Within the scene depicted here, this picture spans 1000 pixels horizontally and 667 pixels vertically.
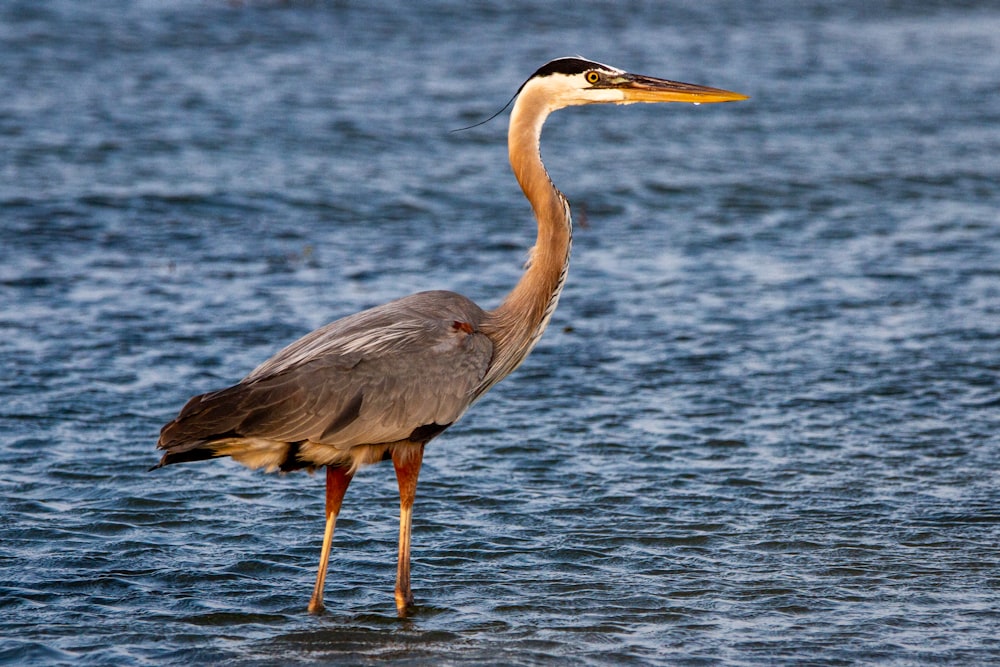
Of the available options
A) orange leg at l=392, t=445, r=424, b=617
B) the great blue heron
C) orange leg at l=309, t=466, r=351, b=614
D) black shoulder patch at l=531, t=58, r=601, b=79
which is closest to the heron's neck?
the great blue heron

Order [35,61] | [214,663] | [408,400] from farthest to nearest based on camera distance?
[35,61] → [408,400] → [214,663]

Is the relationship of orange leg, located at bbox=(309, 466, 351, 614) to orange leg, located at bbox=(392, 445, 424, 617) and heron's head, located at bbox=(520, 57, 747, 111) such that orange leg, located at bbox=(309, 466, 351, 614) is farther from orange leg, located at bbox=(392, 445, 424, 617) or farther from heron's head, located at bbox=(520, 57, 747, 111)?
heron's head, located at bbox=(520, 57, 747, 111)

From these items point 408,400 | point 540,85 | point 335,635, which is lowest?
point 335,635

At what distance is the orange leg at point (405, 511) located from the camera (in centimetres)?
631

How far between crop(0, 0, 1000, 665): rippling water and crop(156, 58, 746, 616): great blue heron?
0.67 metres

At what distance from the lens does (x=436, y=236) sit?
12.9 metres

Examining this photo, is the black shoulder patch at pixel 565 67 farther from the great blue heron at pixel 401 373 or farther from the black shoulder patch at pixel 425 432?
the black shoulder patch at pixel 425 432

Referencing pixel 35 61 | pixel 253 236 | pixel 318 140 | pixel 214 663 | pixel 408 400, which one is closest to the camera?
pixel 214 663

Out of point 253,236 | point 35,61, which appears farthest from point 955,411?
point 35,61

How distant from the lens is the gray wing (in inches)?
240

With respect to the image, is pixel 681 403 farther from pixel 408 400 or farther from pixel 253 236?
pixel 253 236

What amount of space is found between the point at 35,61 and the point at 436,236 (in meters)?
8.12

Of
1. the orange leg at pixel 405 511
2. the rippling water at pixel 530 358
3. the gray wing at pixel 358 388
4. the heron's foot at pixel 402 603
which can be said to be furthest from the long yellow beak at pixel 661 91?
the heron's foot at pixel 402 603

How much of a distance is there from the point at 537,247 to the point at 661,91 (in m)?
1.01
